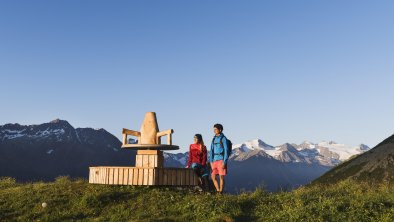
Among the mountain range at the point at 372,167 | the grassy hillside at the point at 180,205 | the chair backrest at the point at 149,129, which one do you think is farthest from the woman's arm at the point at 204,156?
the mountain range at the point at 372,167

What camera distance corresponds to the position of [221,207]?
14289mm

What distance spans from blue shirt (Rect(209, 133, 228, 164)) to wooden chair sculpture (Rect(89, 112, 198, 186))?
2.78m

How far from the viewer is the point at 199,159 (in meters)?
18.6

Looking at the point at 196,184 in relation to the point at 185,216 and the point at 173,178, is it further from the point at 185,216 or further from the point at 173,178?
the point at 185,216

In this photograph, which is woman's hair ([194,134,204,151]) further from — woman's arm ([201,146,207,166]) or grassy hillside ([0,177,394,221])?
grassy hillside ([0,177,394,221])

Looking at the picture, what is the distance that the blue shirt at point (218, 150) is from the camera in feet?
55.7

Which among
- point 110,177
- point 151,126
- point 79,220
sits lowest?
point 79,220

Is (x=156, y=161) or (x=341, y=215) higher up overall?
(x=156, y=161)

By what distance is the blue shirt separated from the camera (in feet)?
55.7

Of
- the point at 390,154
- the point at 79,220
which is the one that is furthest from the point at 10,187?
the point at 390,154

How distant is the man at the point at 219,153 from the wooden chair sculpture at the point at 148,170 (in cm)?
258

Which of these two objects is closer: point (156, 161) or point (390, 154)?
point (156, 161)

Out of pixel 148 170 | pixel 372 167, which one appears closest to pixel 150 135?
pixel 148 170

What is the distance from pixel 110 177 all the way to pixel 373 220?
10995mm
